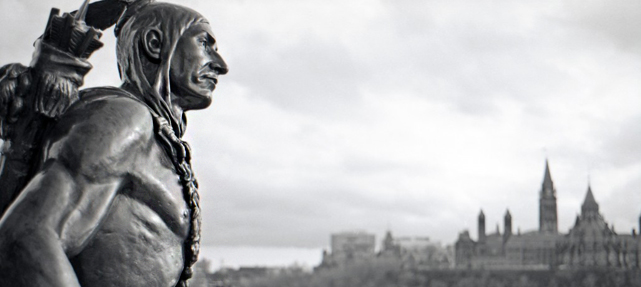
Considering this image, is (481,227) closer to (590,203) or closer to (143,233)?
(590,203)

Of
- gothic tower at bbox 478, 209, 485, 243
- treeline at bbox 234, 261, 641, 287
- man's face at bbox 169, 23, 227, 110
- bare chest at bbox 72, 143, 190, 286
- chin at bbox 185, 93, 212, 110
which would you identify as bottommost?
bare chest at bbox 72, 143, 190, 286

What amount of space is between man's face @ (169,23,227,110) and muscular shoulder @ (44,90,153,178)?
1.37 ft

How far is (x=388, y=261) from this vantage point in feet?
554

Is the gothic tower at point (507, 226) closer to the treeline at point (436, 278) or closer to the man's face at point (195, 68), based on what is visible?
the treeline at point (436, 278)

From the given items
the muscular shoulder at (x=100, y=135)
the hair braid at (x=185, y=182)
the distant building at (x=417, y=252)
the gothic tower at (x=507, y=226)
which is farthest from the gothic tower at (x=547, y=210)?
the muscular shoulder at (x=100, y=135)

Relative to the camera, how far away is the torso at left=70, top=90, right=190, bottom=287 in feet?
10.2

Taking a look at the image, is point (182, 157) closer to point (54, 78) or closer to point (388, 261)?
point (54, 78)

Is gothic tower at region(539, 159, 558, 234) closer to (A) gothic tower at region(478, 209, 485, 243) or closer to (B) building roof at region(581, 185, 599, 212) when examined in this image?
(B) building roof at region(581, 185, 599, 212)

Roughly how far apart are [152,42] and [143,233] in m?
0.81

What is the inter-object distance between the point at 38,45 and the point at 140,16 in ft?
1.51

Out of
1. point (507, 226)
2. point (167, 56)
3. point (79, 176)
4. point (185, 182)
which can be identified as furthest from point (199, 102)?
point (507, 226)

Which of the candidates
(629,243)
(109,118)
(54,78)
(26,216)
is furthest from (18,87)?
(629,243)

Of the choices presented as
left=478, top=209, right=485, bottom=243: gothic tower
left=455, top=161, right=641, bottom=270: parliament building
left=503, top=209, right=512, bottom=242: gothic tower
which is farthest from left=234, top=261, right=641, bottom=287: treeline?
left=503, top=209, right=512, bottom=242: gothic tower

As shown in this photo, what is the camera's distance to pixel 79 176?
2.96 meters
